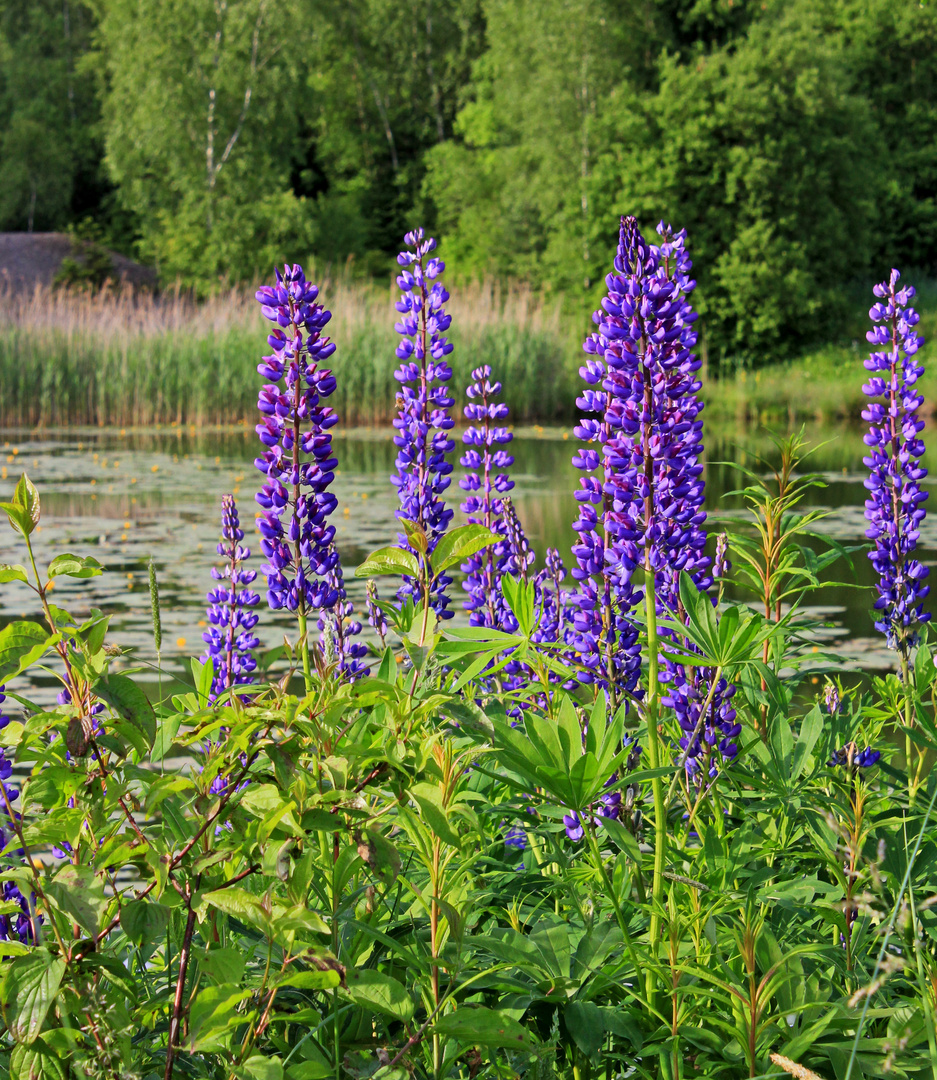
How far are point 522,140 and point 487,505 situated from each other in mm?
41601

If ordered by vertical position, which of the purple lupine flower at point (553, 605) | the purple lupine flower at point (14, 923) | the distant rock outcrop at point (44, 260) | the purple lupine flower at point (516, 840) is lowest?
the purple lupine flower at point (14, 923)

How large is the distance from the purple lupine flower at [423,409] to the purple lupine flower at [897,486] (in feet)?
4.04

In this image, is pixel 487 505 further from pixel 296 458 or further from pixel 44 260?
pixel 44 260

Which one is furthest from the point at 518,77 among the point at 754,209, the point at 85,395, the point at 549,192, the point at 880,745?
the point at 880,745

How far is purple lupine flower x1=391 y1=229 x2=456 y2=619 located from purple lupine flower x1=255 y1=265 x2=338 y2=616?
418 millimetres

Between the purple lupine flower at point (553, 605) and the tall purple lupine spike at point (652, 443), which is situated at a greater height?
the tall purple lupine spike at point (652, 443)

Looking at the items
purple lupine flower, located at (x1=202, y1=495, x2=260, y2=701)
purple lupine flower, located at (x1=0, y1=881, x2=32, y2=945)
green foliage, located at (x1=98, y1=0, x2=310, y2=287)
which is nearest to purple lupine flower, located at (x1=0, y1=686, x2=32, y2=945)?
purple lupine flower, located at (x1=0, y1=881, x2=32, y2=945)

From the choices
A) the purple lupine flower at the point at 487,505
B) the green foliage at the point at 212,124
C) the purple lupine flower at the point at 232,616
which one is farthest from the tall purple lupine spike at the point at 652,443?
the green foliage at the point at 212,124

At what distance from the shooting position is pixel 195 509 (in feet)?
41.1

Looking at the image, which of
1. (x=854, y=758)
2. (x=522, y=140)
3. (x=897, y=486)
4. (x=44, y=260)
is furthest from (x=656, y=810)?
(x=522, y=140)

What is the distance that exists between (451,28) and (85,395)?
122ft

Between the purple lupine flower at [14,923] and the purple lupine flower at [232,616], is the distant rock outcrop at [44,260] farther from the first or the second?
the purple lupine flower at [14,923]

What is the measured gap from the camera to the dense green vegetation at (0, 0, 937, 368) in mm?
32438

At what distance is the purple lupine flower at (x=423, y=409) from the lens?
303cm
